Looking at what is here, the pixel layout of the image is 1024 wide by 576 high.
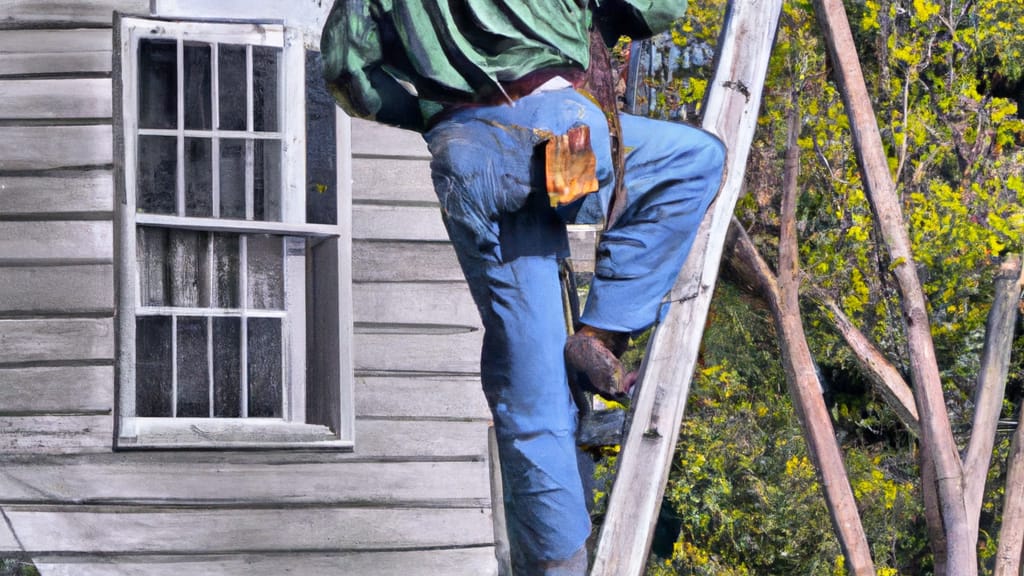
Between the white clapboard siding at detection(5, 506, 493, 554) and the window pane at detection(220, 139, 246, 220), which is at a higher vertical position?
the window pane at detection(220, 139, 246, 220)

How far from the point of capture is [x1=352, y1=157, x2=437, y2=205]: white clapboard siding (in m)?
5.25

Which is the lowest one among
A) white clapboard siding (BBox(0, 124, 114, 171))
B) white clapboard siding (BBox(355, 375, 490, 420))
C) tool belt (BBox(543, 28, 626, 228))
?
white clapboard siding (BBox(355, 375, 490, 420))

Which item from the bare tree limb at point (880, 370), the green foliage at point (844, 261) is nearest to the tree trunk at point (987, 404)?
the bare tree limb at point (880, 370)

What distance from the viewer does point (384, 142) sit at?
208 inches

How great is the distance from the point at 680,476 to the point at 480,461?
0.94 m

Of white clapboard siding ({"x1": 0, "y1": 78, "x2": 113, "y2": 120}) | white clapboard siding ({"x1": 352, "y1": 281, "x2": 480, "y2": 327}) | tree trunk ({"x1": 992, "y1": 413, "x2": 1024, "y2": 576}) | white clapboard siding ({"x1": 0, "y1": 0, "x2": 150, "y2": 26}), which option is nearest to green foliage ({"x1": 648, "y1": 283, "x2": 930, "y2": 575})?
tree trunk ({"x1": 992, "y1": 413, "x2": 1024, "y2": 576})

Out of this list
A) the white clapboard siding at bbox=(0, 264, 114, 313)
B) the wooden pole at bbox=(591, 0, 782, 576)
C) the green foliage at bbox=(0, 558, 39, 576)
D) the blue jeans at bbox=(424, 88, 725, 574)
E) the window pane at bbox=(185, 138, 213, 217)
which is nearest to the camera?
the blue jeans at bbox=(424, 88, 725, 574)

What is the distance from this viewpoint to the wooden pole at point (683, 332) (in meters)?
3.65

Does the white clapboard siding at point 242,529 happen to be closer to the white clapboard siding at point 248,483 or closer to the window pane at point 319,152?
the white clapboard siding at point 248,483

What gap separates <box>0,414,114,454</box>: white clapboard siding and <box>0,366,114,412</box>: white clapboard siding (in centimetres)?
3

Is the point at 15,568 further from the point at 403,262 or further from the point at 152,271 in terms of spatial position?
the point at 403,262

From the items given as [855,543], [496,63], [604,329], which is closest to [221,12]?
[496,63]

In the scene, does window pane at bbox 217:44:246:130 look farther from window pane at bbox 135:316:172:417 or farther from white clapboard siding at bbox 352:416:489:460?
white clapboard siding at bbox 352:416:489:460

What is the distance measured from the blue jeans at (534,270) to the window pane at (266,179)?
1.63m
